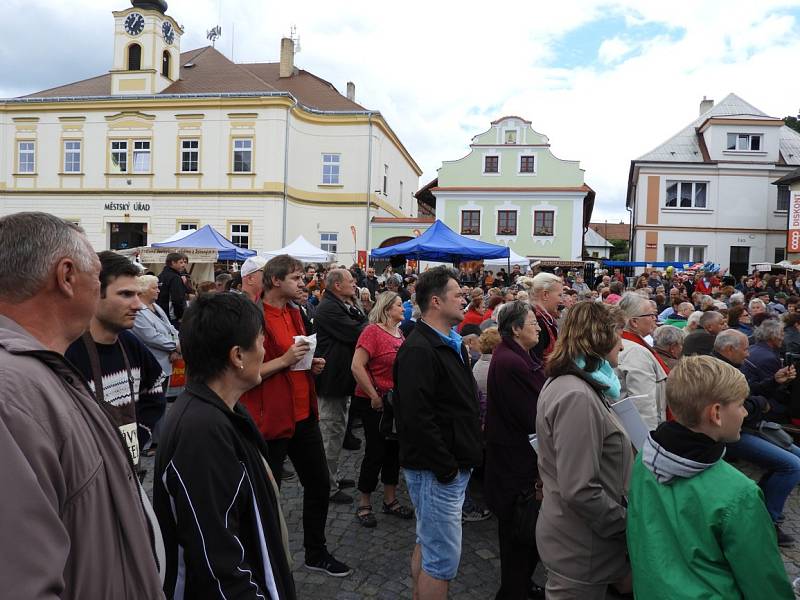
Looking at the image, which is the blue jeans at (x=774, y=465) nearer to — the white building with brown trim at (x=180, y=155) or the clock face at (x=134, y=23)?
the white building with brown trim at (x=180, y=155)

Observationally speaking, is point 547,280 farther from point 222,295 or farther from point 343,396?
point 222,295

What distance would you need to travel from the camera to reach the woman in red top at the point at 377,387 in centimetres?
502

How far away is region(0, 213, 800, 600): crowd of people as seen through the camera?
1.29 m

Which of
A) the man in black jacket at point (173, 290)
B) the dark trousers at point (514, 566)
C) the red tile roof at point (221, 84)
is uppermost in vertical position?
the red tile roof at point (221, 84)

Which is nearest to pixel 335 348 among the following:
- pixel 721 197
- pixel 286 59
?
pixel 721 197

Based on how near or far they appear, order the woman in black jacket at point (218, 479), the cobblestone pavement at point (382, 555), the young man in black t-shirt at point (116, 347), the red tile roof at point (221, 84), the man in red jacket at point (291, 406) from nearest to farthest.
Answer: the woman in black jacket at point (218, 479)
the young man in black t-shirt at point (116, 347)
the man in red jacket at point (291, 406)
the cobblestone pavement at point (382, 555)
the red tile roof at point (221, 84)

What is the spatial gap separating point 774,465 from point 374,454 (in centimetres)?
334

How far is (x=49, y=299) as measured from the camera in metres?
1.44

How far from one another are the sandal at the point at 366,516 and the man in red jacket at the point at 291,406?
78 centimetres

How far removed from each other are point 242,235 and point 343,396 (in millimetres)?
28812

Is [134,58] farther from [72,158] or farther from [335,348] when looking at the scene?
[335,348]

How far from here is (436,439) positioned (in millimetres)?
3221

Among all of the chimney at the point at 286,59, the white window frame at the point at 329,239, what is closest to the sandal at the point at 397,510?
the white window frame at the point at 329,239

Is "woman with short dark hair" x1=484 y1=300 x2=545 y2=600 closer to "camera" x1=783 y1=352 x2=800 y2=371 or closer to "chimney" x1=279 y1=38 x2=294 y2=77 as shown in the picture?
"camera" x1=783 y1=352 x2=800 y2=371
